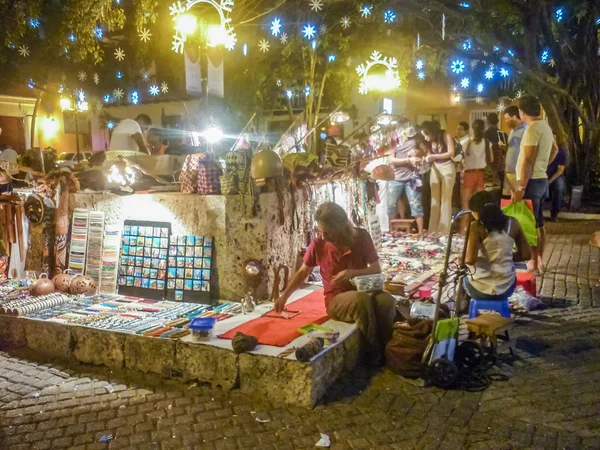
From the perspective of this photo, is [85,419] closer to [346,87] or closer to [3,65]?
[346,87]

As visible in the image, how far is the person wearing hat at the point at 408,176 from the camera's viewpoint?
1095 cm

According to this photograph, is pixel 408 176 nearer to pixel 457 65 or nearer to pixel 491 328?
pixel 491 328

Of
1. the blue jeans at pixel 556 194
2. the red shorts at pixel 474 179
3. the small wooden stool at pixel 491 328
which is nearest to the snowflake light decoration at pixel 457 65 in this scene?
the blue jeans at pixel 556 194

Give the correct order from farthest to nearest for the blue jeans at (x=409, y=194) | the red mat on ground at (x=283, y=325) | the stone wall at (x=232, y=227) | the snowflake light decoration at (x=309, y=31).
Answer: the snowflake light decoration at (x=309, y=31) → the blue jeans at (x=409, y=194) → the stone wall at (x=232, y=227) → the red mat on ground at (x=283, y=325)

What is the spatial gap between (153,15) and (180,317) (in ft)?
21.4

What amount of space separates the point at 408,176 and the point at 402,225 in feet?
3.32

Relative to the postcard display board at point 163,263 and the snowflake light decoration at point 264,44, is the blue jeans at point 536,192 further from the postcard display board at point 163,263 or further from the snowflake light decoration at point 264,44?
the snowflake light decoration at point 264,44

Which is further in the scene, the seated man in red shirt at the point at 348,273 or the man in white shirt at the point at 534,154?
the man in white shirt at the point at 534,154

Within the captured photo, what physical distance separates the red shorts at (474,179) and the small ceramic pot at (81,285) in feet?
23.8

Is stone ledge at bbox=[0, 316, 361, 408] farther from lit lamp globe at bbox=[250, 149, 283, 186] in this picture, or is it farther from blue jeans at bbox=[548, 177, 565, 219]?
blue jeans at bbox=[548, 177, 565, 219]

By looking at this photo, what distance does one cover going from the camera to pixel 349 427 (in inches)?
168

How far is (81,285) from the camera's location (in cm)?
700

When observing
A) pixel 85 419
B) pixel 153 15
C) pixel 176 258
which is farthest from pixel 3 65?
pixel 85 419

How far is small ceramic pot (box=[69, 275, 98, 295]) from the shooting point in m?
7.00
